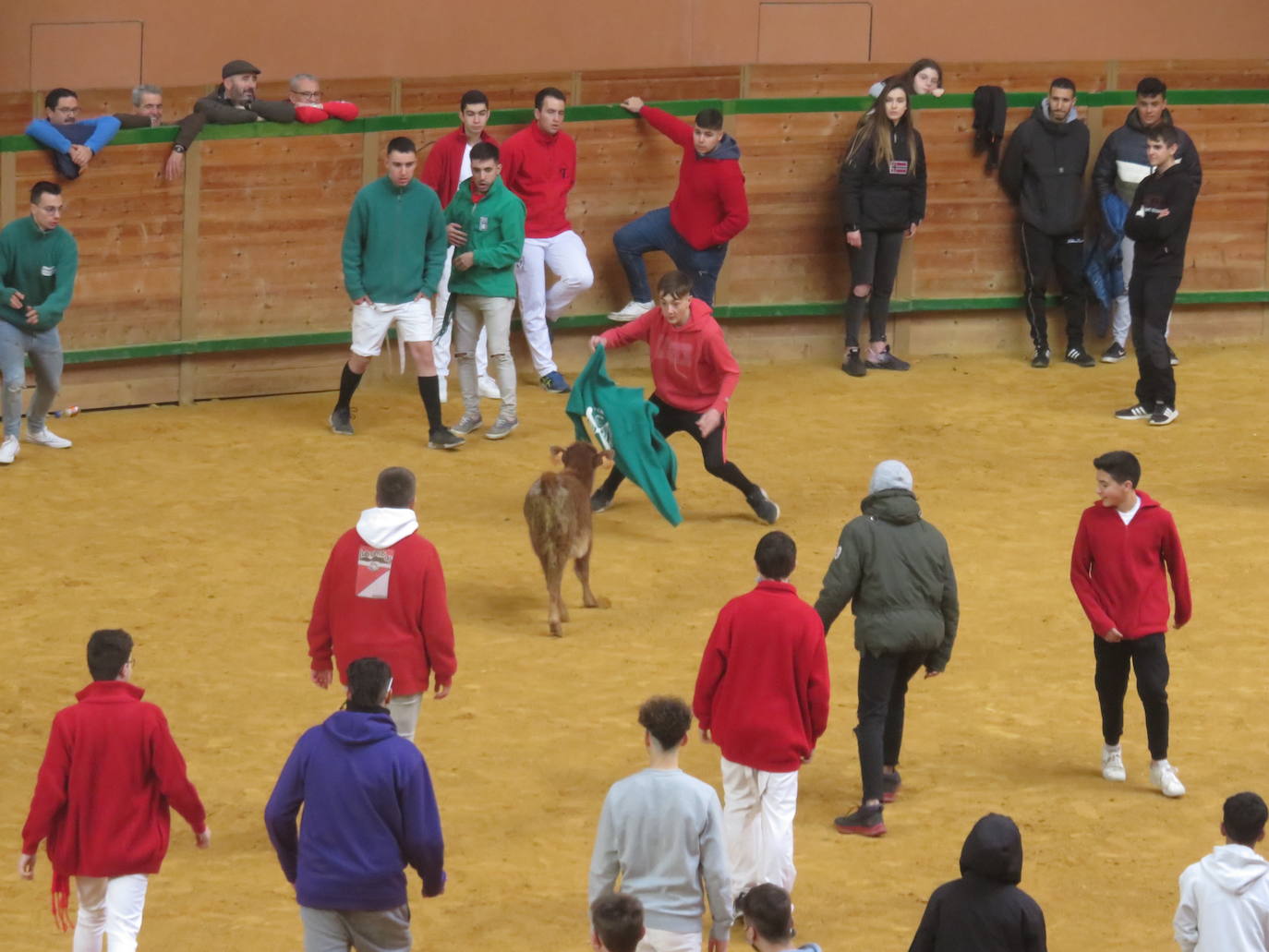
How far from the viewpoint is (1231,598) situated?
12.5m

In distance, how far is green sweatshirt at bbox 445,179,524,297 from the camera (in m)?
15.3

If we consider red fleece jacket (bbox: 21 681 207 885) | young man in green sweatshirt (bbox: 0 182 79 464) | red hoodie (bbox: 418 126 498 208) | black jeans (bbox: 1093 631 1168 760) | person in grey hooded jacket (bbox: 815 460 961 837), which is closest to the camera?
red fleece jacket (bbox: 21 681 207 885)

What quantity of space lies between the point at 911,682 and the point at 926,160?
7.93 meters

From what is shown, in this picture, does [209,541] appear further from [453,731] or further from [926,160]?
[926,160]

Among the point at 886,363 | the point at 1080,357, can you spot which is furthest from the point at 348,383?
the point at 1080,357

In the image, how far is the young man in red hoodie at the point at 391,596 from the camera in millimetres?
8445

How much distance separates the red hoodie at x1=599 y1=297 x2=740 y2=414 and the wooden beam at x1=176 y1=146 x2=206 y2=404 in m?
4.30

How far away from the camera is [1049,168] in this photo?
708 inches

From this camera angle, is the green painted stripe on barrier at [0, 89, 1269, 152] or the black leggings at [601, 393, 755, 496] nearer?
the black leggings at [601, 393, 755, 496]

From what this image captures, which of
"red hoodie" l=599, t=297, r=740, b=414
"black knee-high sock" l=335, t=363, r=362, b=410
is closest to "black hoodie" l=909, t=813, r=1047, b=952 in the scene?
"red hoodie" l=599, t=297, r=740, b=414

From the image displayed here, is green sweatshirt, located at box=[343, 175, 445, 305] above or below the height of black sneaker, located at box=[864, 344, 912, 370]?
above

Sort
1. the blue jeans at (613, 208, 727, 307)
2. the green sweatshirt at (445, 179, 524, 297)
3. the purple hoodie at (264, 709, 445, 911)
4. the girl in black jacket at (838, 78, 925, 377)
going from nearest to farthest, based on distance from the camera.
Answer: the purple hoodie at (264, 709, 445, 911) < the green sweatshirt at (445, 179, 524, 297) < the blue jeans at (613, 208, 727, 307) < the girl in black jacket at (838, 78, 925, 377)

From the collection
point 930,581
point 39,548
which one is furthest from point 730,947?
point 39,548

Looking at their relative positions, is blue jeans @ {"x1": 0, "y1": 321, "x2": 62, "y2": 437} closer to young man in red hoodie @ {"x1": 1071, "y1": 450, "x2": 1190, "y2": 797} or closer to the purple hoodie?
young man in red hoodie @ {"x1": 1071, "y1": 450, "x2": 1190, "y2": 797}
